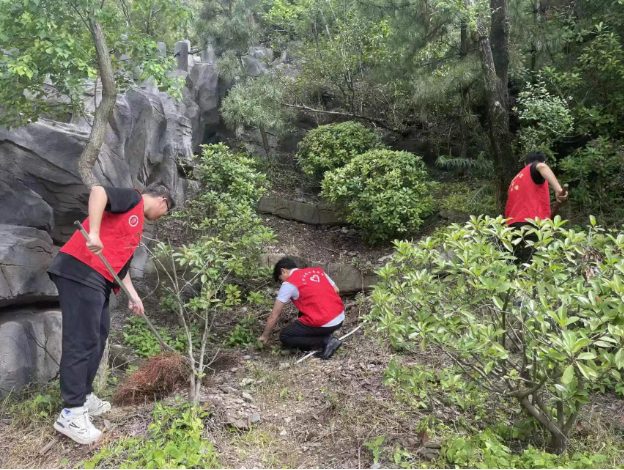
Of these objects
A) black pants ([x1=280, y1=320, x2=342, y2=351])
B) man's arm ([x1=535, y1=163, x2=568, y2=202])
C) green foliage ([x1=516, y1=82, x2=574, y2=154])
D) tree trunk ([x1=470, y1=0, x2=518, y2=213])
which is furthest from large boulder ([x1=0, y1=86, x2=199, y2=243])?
green foliage ([x1=516, y1=82, x2=574, y2=154])

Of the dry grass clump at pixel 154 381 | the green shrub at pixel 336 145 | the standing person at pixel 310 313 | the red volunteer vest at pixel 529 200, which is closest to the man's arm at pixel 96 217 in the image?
the dry grass clump at pixel 154 381

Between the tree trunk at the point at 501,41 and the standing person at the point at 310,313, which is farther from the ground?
the tree trunk at the point at 501,41

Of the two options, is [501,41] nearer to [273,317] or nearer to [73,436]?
[273,317]

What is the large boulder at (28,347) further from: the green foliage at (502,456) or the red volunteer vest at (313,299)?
the green foliage at (502,456)

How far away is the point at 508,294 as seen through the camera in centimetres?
266

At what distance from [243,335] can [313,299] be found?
0.98m

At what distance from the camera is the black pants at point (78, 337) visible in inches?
126

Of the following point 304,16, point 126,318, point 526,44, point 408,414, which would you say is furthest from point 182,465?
point 304,16

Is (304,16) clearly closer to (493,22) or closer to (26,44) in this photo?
(493,22)

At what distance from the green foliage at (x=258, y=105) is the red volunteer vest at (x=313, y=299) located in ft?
16.0

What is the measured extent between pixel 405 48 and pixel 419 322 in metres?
6.03

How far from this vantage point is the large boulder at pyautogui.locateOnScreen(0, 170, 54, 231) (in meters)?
4.71

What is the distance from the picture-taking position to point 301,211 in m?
8.39

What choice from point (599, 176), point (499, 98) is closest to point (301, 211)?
point (499, 98)
